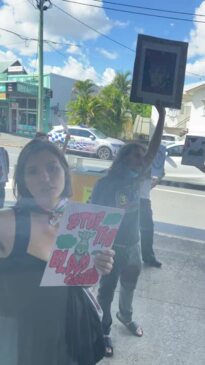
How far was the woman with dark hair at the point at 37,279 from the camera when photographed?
94 centimetres

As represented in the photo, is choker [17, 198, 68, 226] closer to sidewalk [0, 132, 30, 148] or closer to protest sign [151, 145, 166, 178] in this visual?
sidewalk [0, 132, 30, 148]

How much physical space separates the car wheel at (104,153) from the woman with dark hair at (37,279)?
0.39 metres

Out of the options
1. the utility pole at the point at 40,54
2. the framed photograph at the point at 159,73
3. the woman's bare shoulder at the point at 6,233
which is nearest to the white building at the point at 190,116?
the framed photograph at the point at 159,73

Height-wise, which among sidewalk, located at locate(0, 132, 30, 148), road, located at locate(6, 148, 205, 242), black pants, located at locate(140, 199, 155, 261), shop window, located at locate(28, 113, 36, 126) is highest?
shop window, located at locate(28, 113, 36, 126)

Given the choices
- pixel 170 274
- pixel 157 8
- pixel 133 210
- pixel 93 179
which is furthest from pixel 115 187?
pixel 170 274

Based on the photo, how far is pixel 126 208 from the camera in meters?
1.51

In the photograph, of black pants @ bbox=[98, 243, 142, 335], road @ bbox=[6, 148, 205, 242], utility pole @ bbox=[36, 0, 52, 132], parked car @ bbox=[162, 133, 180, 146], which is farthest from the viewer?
road @ bbox=[6, 148, 205, 242]

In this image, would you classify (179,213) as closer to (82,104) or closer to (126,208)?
(126,208)

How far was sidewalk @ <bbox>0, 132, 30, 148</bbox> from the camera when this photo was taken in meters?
1.21

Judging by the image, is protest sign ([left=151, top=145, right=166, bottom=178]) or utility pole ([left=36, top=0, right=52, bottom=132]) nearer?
utility pole ([left=36, top=0, right=52, bottom=132])

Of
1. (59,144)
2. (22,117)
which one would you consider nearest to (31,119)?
(22,117)

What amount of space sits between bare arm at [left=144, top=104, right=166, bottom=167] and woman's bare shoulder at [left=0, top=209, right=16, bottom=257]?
1.69 ft

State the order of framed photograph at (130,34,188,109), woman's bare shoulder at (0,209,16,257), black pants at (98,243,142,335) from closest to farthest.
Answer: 1. woman's bare shoulder at (0,209,16,257)
2. framed photograph at (130,34,188,109)
3. black pants at (98,243,142,335)

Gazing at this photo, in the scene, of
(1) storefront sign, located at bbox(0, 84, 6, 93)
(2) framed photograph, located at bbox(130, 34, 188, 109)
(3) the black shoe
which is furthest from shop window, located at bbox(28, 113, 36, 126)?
(3) the black shoe
